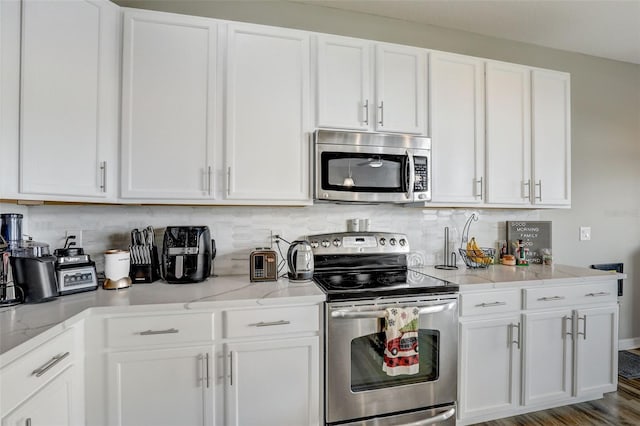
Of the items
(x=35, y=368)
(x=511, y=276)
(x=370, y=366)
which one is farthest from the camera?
(x=511, y=276)

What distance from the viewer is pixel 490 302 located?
77.1 inches

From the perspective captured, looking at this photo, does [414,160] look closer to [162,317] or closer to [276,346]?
[276,346]

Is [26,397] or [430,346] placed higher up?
[26,397]

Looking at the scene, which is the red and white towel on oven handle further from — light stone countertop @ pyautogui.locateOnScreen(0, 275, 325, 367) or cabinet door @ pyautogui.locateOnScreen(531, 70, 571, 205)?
cabinet door @ pyautogui.locateOnScreen(531, 70, 571, 205)

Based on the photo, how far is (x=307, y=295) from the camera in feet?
5.36

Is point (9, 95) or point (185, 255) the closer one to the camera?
point (9, 95)

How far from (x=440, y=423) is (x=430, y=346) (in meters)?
0.45

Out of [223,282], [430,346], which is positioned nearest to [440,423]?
[430,346]

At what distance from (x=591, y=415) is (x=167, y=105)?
3.33 meters

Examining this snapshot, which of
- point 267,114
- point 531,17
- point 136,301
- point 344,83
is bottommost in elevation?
point 136,301

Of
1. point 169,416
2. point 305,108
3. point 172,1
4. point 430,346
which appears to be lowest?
point 169,416

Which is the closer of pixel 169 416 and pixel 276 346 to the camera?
pixel 169 416

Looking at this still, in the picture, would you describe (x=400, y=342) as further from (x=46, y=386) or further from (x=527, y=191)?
(x=527, y=191)

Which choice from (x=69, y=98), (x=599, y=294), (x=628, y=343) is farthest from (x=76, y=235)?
(x=628, y=343)
